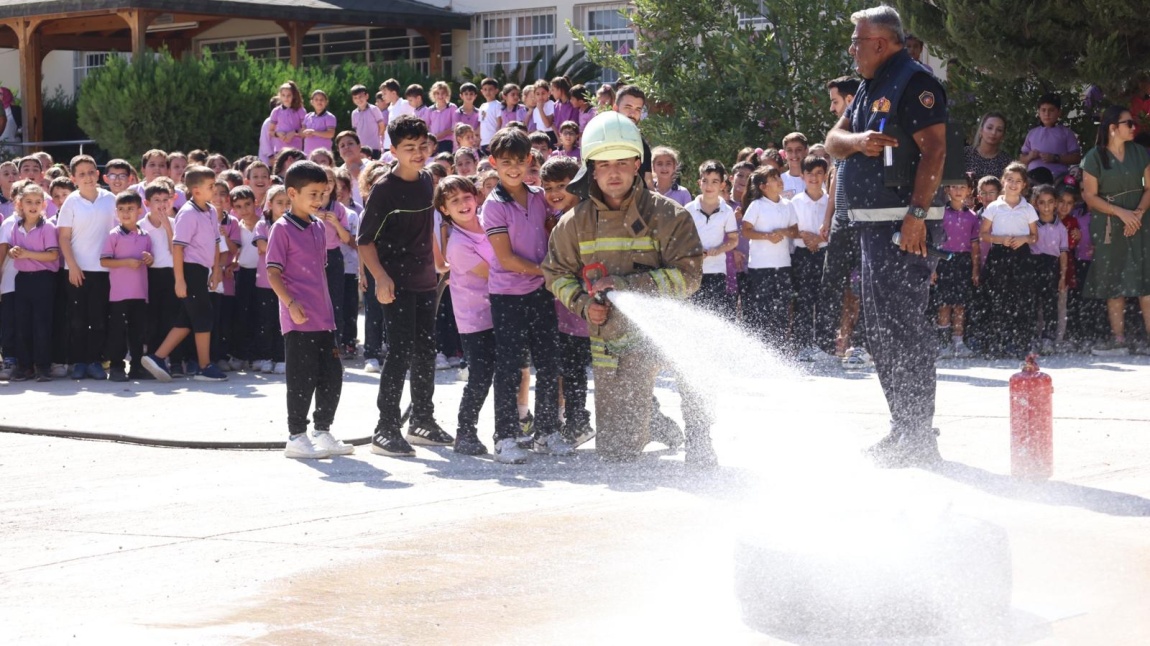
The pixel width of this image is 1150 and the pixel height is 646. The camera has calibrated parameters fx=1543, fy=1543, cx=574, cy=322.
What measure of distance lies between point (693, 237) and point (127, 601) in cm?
367

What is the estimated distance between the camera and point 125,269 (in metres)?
13.1

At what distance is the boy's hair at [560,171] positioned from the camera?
29.4 ft

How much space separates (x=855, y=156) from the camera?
795 cm

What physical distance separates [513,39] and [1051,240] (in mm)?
17198

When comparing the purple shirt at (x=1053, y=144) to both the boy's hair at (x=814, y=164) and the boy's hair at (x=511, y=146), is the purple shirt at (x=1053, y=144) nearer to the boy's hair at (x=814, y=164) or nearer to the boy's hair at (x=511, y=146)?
the boy's hair at (x=814, y=164)

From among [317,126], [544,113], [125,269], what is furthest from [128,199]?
[544,113]

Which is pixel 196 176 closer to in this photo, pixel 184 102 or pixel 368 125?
pixel 368 125

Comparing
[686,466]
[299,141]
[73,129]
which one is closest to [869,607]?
[686,466]

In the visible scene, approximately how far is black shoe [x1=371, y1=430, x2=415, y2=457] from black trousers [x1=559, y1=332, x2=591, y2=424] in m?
0.96

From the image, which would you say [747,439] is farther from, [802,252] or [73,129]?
[73,129]

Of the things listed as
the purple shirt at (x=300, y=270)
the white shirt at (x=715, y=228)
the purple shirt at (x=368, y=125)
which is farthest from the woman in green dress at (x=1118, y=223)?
the purple shirt at (x=368, y=125)

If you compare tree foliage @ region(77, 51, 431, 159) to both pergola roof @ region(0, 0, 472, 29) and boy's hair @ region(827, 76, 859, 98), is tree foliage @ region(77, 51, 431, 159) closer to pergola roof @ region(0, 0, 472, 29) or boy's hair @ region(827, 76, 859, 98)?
pergola roof @ region(0, 0, 472, 29)

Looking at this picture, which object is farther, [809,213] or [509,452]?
[809,213]

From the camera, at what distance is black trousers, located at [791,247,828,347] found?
13.4 m
